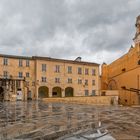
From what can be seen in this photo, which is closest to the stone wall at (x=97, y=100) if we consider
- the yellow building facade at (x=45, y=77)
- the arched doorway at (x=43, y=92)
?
the yellow building facade at (x=45, y=77)

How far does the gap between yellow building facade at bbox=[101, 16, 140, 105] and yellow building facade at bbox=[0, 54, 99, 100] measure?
543cm

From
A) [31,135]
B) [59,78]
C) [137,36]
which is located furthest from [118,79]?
[31,135]

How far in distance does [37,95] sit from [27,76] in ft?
14.2

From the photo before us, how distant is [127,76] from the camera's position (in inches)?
1805

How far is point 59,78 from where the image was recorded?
147 feet

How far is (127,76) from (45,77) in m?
17.6

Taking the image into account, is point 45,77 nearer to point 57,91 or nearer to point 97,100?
point 57,91

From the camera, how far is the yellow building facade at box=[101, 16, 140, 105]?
1671 inches

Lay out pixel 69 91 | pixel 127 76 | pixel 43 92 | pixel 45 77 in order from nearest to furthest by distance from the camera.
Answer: pixel 45 77 → pixel 43 92 → pixel 127 76 → pixel 69 91

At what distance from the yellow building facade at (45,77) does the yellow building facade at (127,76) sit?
5.43 metres

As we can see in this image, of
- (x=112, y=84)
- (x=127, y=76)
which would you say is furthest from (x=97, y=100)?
(x=112, y=84)

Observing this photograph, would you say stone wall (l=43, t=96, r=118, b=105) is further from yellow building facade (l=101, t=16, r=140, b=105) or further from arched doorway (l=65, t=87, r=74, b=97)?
arched doorway (l=65, t=87, r=74, b=97)

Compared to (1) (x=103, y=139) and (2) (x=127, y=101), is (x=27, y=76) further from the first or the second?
(1) (x=103, y=139)

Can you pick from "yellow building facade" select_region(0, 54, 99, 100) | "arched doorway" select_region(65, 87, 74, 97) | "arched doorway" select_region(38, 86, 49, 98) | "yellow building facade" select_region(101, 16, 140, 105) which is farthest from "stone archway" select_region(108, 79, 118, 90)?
"arched doorway" select_region(38, 86, 49, 98)
